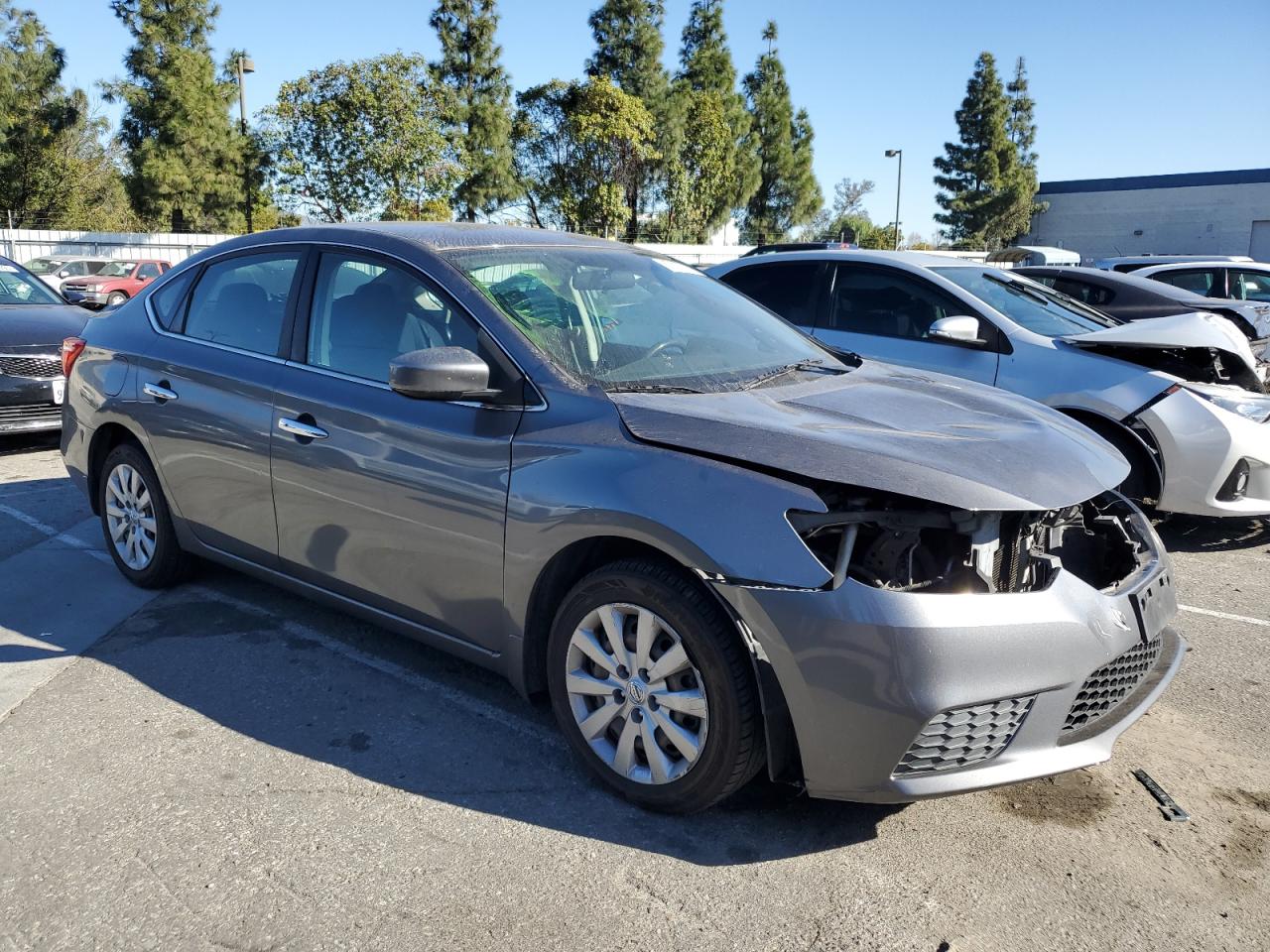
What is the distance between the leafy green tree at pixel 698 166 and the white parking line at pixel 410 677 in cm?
4144

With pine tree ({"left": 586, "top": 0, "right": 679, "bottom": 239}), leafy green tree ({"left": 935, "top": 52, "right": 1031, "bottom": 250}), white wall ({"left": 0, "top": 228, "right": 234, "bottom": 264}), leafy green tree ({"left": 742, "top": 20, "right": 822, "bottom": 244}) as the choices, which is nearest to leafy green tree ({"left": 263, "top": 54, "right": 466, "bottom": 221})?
white wall ({"left": 0, "top": 228, "right": 234, "bottom": 264})

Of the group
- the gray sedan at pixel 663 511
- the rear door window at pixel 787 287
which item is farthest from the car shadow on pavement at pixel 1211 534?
the gray sedan at pixel 663 511

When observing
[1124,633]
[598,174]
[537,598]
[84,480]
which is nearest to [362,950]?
[537,598]

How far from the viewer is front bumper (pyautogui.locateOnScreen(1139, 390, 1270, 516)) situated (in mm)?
5341

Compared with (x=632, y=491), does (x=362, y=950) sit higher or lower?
lower

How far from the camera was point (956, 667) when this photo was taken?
2430mm

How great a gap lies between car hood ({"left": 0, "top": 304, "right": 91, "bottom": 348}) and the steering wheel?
21.0 feet

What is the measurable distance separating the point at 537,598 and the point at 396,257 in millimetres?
1372

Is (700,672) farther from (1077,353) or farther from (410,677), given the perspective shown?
(1077,353)

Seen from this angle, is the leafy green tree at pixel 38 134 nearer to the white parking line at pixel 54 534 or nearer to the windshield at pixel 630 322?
the white parking line at pixel 54 534

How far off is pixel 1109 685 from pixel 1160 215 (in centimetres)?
6182

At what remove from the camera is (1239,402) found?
5.55 m

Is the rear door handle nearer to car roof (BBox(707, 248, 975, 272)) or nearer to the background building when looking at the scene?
car roof (BBox(707, 248, 975, 272))

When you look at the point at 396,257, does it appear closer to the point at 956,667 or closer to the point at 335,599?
the point at 335,599
